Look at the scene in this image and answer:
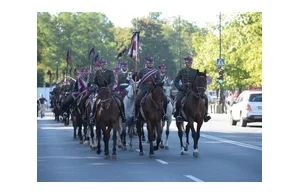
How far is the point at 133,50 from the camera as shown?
28.3 metres

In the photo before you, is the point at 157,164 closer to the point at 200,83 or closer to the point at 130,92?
the point at 200,83

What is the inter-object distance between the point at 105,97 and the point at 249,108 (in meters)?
19.5

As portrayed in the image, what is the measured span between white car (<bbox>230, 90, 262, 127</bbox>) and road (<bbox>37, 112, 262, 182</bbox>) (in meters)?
12.0

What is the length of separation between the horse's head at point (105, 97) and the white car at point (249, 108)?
762 inches

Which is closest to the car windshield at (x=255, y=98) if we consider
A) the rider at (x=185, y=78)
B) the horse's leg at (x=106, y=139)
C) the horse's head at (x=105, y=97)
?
the rider at (x=185, y=78)

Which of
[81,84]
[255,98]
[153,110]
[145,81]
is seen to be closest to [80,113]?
[81,84]

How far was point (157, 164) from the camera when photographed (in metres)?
20.6

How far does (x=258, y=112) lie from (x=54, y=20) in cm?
3362

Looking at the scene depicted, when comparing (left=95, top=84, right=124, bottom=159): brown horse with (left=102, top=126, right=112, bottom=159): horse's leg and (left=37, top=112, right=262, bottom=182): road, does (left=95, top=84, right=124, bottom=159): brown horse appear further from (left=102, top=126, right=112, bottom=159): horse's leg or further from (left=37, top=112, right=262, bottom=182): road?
(left=37, top=112, right=262, bottom=182): road

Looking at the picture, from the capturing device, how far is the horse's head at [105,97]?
22297mm
